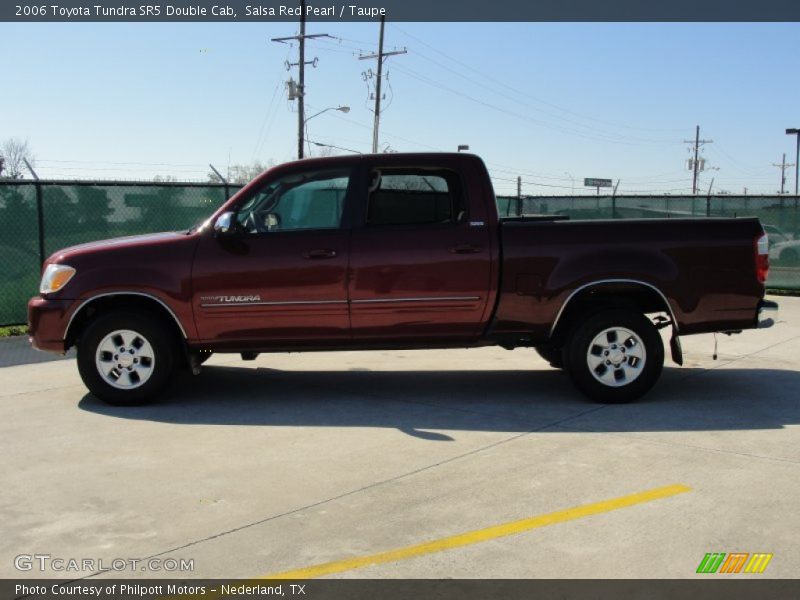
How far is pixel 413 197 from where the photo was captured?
6.99 m

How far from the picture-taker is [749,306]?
6.86m

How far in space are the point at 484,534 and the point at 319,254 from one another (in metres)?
3.24

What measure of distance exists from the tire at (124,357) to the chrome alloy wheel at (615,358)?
11.7ft

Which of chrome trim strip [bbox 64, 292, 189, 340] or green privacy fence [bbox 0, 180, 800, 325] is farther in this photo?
green privacy fence [bbox 0, 180, 800, 325]

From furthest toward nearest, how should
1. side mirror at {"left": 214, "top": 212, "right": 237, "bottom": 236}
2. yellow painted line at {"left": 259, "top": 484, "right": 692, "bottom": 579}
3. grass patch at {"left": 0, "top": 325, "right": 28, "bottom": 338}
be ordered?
grass patch at {"left": 0, "top": 325, "right": 28, "bottom": 338} → side mirror at {"left": 214, "top": 212, "right": 237, "bottom": 236} → yellow painted line at {"left": 259, "top": 484, "right": 692, "bottom": 579}

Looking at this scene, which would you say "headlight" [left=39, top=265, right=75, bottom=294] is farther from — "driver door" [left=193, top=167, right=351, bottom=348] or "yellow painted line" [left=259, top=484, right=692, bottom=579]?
"yellow painted line" [left=259, top=484, right=692, bottom=579]

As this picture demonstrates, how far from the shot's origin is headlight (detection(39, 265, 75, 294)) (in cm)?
684

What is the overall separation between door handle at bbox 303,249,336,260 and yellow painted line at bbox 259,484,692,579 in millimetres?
3126

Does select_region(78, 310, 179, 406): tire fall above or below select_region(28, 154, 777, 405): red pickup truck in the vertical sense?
below

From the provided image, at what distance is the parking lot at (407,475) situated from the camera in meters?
3.92

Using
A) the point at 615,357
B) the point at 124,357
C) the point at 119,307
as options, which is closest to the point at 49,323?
the point at 119,307

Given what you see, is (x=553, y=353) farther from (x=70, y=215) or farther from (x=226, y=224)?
(x=70, y=215)
